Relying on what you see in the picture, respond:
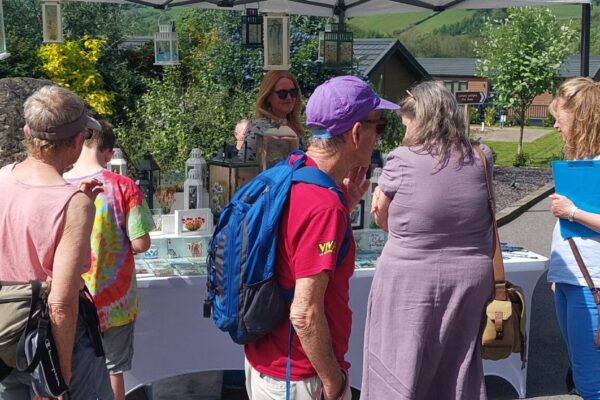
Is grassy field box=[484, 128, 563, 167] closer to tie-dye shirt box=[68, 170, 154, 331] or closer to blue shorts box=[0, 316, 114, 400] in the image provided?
tie-dye shirt box=[68, 170, 154, 331]

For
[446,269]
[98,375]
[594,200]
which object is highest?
[594,200]

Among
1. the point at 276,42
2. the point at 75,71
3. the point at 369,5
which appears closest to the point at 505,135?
the point at 75,71

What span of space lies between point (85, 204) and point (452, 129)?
142cm

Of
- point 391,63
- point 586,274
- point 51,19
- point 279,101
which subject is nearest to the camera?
point 586,274

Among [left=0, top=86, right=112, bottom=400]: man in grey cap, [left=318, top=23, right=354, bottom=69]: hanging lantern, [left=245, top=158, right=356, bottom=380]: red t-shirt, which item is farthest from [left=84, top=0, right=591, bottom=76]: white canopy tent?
[left=245, top=158, right=356, bottom=380]: red t-shirt

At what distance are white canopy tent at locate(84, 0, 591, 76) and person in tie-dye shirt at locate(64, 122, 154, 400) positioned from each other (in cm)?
283

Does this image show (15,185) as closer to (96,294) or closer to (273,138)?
(96,294)


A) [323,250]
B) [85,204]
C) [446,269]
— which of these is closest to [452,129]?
[446,269]

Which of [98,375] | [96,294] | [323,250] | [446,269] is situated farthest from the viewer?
[96,294]

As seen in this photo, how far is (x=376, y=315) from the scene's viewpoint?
11.3ft

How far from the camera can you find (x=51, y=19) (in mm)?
7289

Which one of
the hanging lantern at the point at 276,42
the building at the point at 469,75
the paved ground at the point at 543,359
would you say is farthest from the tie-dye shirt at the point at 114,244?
the building at the point at 469,75

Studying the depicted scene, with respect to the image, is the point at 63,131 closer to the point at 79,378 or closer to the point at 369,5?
the point at 79,378

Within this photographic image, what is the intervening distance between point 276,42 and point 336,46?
54.5 inches
